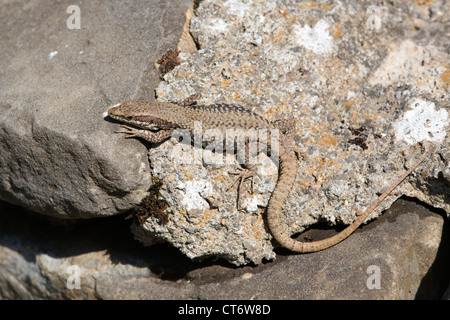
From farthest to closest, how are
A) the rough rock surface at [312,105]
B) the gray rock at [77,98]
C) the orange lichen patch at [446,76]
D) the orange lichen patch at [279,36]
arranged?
the orange lichen patch at [279,36]
the orange lichen patch at [446,76]
the rough rock surface at [312,105]
the gray rock at [77,98]

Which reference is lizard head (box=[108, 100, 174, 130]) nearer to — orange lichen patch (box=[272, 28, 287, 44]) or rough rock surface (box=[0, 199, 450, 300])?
rough rock surface (box=[0, 199, 450, 300])

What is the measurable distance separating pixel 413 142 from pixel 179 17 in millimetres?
3941

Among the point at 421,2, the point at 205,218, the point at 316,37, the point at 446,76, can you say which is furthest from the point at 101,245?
the point at 421,2

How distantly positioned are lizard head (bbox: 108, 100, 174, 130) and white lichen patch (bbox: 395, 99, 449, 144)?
329 centimetres

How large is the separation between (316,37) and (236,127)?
2136 millimetres

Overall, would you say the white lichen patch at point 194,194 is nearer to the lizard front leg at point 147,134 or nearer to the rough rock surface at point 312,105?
the rough rock surface at point 312,105

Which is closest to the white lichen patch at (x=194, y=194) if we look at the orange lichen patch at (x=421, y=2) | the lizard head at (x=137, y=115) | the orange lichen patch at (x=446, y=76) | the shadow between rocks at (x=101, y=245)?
the lizard head at (x=137, y=115)

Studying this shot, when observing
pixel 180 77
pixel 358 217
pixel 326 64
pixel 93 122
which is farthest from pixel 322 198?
pixel 93 122

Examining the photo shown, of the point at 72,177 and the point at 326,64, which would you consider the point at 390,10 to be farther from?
the point at 72,177

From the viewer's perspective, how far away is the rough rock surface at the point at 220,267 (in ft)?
17.0

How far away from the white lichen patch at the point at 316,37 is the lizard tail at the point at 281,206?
191 cm

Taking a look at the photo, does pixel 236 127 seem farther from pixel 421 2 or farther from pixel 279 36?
pixel 421 2

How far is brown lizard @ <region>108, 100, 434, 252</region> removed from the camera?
5379 millimetres

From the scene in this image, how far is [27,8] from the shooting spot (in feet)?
23.1
